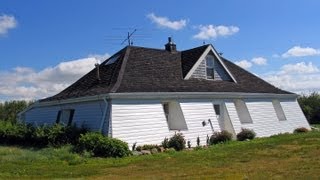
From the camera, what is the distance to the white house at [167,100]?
2305cm

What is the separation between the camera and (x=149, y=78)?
26.0 m

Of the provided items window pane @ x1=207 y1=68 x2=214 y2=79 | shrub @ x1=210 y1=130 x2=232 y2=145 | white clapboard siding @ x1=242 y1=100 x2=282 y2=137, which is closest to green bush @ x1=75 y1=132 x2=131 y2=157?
shrub @ x1=210 y1=130 x2=232 y2=145

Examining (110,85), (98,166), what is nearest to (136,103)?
(110,85)

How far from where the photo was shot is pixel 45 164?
58.3 feet

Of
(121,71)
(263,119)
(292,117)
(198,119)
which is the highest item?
(121,71)

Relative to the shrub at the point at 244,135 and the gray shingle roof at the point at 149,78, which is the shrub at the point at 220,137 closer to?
the shrub at the point at 244,135

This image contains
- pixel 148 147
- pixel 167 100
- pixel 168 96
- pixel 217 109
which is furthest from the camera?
pixel 217 109

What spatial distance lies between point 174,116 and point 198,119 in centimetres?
129

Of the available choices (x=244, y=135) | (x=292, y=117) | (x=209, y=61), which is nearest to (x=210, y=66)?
(x=209, y=61)

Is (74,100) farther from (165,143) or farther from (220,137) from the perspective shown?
(220,137)

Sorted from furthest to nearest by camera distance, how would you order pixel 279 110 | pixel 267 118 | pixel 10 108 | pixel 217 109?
pixel 10 108 < pixel 279 110 < pixel 267 118 < pixel 217 109

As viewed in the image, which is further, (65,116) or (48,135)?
(65,116)

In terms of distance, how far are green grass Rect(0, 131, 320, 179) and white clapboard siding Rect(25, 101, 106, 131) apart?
2757 millimetres

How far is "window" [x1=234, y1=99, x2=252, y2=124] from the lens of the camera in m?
A: 29.3
